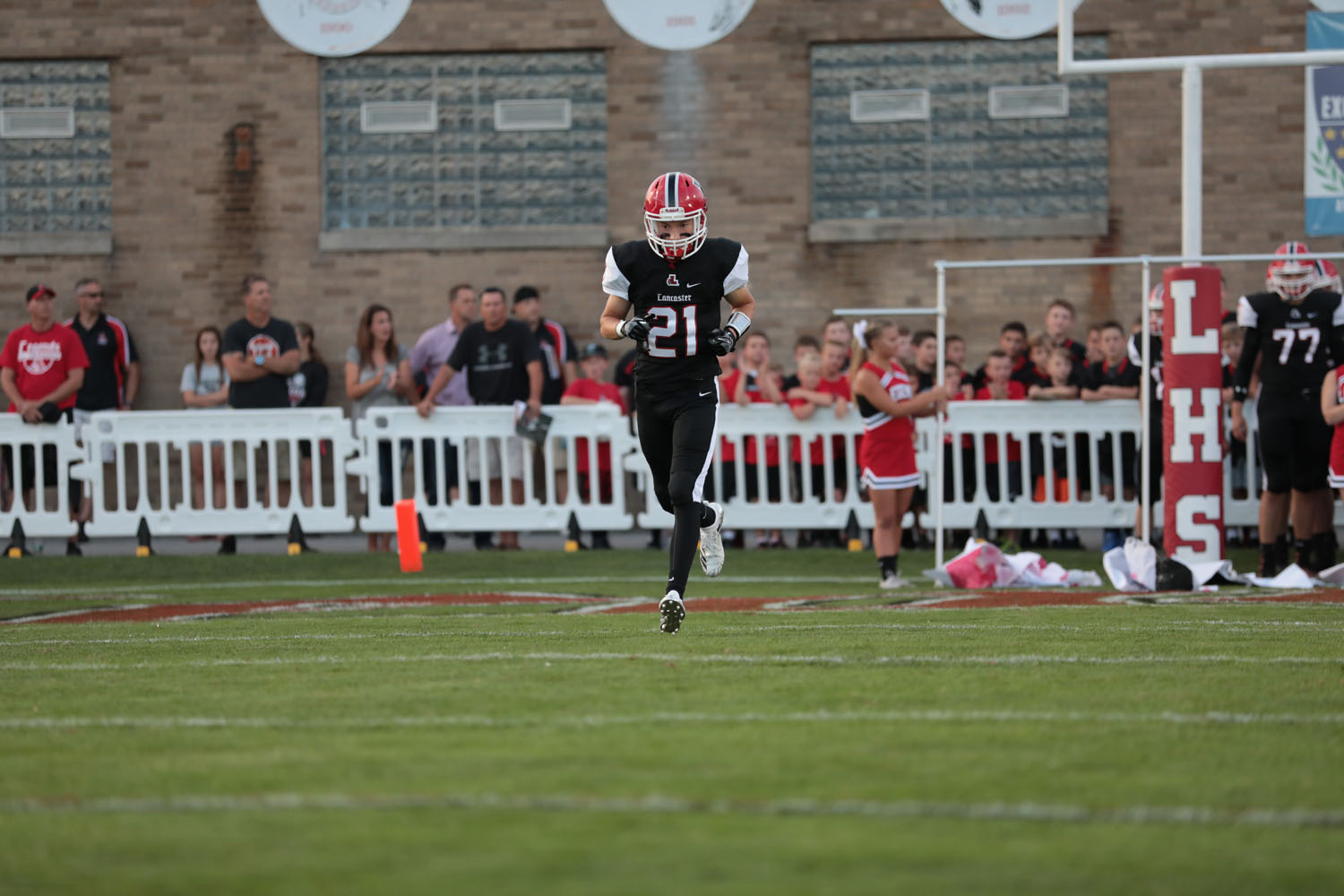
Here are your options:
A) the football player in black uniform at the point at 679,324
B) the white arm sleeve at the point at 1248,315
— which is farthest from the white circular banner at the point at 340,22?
the football player in black uniform at the point at 679,324

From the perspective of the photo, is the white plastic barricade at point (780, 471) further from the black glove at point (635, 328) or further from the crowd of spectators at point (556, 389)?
the black glove at point (635, 328)

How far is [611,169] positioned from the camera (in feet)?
67.3

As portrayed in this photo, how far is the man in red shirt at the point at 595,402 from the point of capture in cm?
1602

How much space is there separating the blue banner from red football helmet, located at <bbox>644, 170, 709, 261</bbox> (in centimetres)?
1363

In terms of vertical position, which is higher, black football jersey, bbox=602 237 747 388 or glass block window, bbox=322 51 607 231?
glass block window, bbox=322 51 607 231

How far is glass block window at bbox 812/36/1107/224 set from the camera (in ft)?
66.5

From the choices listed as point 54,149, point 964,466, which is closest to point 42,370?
point 54,149

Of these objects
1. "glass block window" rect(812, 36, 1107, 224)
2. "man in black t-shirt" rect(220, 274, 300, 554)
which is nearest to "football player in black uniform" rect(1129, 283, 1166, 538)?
"glass block window" rect(812, 36, 1107, 224)

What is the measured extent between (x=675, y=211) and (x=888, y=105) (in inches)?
502

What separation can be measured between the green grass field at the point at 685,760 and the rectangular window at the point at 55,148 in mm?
13910

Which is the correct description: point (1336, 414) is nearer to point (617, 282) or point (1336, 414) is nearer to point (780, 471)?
point (780, 471)

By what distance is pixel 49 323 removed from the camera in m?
16.4

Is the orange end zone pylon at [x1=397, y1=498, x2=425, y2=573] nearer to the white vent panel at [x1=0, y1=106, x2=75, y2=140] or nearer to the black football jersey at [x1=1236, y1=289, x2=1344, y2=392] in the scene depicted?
the black football jersey at [x1=1236, y1=289, x2=1344, y2=392]

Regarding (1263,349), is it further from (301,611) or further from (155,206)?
(155,206)
